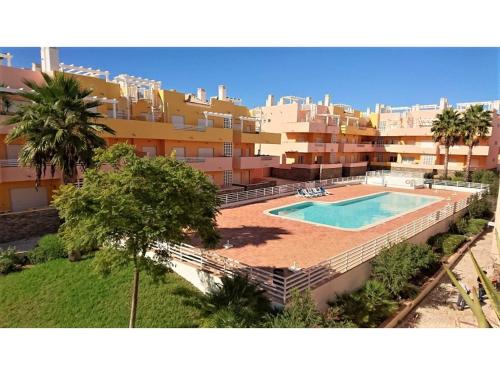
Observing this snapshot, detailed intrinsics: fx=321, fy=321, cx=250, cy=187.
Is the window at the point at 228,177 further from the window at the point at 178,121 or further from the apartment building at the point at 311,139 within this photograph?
the apartment building at the point at 311,139

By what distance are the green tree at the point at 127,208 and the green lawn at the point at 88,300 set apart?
2.48 meters

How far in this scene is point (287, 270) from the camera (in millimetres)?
12109

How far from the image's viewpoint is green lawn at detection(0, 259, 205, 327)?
10992mm

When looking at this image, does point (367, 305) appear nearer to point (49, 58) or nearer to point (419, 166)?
point (49, 58)

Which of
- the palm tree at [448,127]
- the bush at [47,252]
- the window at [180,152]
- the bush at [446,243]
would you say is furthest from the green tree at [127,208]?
the palm tree at [448,127]

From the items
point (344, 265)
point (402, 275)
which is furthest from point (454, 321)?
point (344, 265)

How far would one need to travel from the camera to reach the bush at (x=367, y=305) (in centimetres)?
1082

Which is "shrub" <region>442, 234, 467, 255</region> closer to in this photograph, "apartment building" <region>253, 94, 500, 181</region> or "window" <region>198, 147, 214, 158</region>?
"window" <region>198, 147, 214, 158</region>

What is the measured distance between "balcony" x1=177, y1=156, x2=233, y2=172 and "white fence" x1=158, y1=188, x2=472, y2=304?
41.3ft

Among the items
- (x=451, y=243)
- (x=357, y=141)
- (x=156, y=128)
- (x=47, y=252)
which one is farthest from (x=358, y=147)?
(x=47, y=252)

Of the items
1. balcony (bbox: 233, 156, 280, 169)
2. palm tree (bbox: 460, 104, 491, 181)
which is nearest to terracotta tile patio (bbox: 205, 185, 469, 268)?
balcony (bbox: 233, 156, 280, 169)

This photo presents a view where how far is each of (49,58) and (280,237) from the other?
1734 cm
